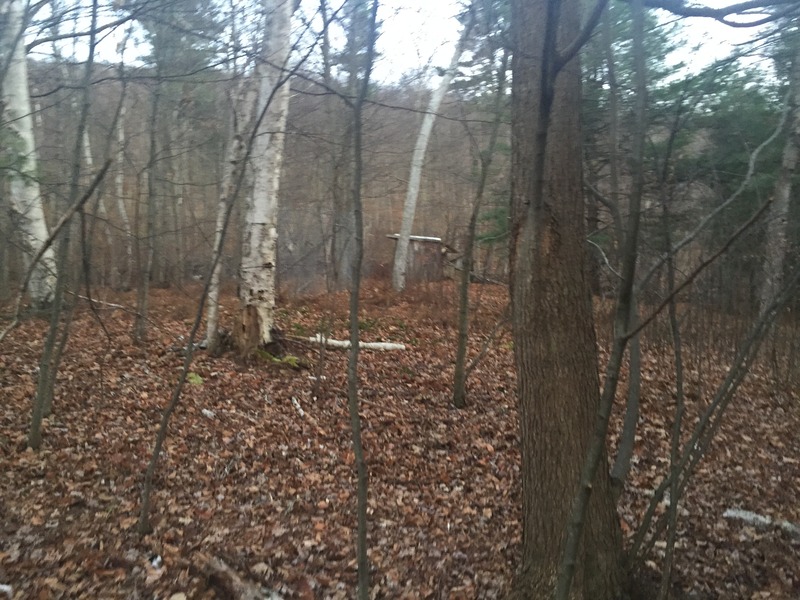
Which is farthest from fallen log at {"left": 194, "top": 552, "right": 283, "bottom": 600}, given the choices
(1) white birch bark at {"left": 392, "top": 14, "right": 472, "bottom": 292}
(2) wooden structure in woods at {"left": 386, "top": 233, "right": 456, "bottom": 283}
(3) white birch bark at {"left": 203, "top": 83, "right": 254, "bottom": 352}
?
(2) wooden structure in woods at {"left": 386, "top": 233, "right": 456, "bottom": 283}

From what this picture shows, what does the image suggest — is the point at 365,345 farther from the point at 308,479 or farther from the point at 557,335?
the point at 557,335

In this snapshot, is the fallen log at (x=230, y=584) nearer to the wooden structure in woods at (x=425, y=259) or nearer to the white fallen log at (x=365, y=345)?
the white fallen log at (x=365, y=345)

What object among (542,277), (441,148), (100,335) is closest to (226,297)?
(100,335)

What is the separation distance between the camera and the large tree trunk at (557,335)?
10.6ft

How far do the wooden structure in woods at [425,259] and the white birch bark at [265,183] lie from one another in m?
7.34

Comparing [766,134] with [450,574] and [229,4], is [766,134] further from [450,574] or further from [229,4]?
[450,574]

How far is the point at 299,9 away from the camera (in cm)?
635

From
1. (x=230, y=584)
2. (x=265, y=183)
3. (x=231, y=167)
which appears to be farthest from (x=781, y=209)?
(x=230, y=584)

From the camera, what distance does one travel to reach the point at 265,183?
7.38m

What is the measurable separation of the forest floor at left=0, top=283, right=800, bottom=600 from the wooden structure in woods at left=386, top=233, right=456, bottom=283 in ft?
21.2

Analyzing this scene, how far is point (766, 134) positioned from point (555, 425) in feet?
26.6

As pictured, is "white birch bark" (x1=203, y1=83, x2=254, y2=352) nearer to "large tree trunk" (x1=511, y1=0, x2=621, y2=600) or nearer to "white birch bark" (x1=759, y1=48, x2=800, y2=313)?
"large tree trunk" (x1=511, y1=0, x2=621, y2=600)

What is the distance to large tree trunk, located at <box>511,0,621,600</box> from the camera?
3230mm

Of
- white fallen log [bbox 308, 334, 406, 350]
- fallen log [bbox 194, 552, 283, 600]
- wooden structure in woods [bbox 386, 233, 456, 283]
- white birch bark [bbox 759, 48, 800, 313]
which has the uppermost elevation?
white birch bark [bbox 759, 48, 800, 313]
